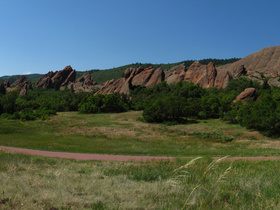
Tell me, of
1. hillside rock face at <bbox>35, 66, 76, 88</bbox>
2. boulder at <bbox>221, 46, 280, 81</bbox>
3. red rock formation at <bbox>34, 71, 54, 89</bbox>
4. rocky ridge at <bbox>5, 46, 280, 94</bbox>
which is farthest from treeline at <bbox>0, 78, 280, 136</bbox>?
hillside rock face at <bbox>35, 66, 76, 88</bbox>

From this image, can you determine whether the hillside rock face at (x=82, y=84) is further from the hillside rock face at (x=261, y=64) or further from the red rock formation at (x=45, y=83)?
the hillside rock face at (x=261, y=64)

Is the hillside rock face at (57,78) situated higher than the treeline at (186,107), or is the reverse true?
the hillside rock face at (57,78)

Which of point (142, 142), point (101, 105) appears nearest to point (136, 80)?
point (101, 105)

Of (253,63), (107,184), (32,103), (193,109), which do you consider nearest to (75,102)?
(32,103)

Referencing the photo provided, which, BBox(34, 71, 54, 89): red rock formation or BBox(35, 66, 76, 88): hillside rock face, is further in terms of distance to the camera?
BBox(35, 66, 76, 88): hillside rock face

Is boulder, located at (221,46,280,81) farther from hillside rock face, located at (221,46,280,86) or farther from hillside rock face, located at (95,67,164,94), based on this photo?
hillside rock face, located at (95,67,164,94)

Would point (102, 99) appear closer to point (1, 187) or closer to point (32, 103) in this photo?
point (32, 103)

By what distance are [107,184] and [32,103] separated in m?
80.2

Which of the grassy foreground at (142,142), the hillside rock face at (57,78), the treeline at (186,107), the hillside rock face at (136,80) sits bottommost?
the grassy foreground at (142,142)

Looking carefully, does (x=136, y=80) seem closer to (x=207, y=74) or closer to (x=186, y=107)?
(x=207, y=74)

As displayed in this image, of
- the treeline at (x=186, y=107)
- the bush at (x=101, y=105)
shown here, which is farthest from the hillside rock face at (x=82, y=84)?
the bush at (x=101, y=105)

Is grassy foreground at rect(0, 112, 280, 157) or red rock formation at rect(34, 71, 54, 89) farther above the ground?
red rock formation at rect(34, 71, 54, 89)

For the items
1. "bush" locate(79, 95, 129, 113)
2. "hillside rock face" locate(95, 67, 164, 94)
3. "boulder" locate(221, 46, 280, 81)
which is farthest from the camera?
"boulder" locate(221, 46, 280, 81)

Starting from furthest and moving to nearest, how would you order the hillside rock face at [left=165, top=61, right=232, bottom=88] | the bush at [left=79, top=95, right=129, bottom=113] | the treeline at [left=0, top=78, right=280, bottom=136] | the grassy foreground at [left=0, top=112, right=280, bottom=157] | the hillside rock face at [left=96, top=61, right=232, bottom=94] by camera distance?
the hillside rock face at [left=96, top=61, right=232, bottom=94], the hillside rock face at [left=165, top=61, right=232, bottom=88], the bush at [left=79, top=95, right=129, bottom=113], the treeline at [left=0, top=78, right=280, bottom=136], the grassy foreground at [left=0, top=112, right=280, bottom=157]
